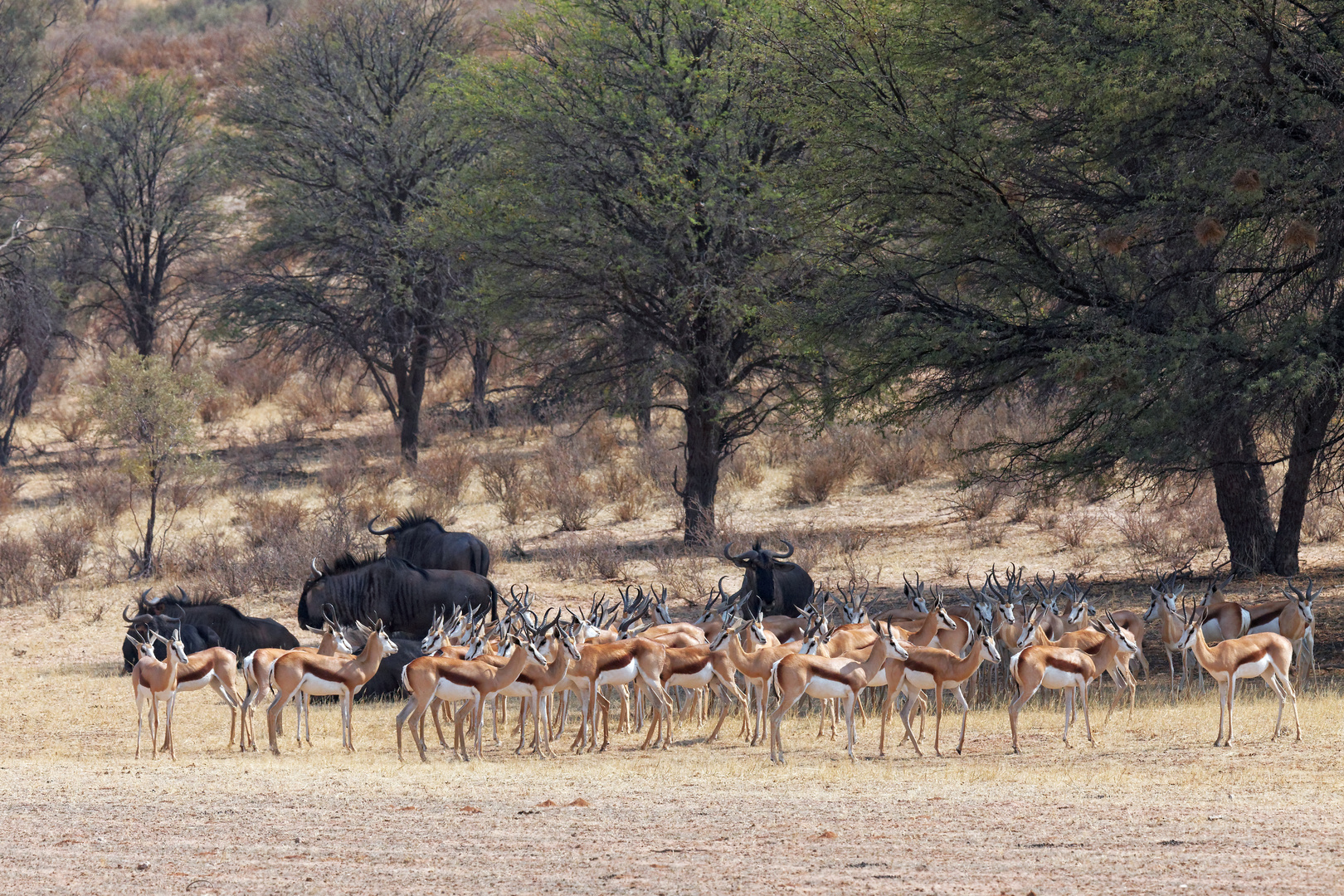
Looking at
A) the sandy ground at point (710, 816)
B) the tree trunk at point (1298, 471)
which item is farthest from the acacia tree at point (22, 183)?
the tree trunk at point (1298, 471)

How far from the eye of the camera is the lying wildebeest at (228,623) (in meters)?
16.2

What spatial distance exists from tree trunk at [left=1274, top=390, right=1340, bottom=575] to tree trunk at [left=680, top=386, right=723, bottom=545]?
348 inches

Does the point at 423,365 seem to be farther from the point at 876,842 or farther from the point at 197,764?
the point at 876,842

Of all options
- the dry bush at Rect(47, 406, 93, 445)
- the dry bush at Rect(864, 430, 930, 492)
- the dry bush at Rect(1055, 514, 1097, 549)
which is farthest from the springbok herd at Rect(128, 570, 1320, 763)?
the dry bush at Rect(47, 406, 93, 445)

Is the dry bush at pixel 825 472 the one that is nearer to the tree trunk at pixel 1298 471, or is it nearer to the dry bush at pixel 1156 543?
the dry bush at pixel 1156 543

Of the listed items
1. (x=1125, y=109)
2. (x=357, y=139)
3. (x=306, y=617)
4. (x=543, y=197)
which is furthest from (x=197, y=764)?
(x=357, y=139)

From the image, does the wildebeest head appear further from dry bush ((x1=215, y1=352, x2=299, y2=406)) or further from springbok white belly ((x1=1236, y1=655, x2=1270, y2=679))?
dry bush ((x1=215, y1=352, x2=299, y2=406))

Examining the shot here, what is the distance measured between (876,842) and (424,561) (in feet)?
40.3

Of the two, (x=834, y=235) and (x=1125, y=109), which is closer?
(x=1125, y=109)

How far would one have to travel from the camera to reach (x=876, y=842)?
7555mm

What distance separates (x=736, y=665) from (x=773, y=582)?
17.1ft

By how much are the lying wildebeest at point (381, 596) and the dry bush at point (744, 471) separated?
43.6 ft

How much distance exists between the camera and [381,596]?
54.6 feet

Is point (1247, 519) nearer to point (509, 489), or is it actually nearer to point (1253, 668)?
point (1253, 668)
